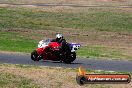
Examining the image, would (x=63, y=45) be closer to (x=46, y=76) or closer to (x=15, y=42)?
(x=46, y=76)

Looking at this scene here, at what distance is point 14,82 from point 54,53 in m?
7.97

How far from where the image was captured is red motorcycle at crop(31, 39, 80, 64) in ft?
82.0

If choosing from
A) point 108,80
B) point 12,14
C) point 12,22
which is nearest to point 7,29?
point 12,22

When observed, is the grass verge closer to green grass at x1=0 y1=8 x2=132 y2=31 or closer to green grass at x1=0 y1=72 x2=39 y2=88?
green grass at x1=0 y1=72 x2=39 y2=88

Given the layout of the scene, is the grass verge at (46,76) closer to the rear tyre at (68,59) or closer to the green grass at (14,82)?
the green grass at (14,82)

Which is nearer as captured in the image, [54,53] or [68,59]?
[68,59]

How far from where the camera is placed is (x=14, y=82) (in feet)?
57.2

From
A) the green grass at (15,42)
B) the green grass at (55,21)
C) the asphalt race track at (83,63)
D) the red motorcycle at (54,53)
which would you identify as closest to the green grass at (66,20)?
the green grass at (55,21)

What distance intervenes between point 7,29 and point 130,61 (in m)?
19.0

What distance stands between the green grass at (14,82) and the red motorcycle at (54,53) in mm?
6865

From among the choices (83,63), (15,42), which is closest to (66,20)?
(15,42)

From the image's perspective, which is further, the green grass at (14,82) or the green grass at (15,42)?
the green grass at (15,42)

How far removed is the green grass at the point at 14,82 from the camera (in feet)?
55.9

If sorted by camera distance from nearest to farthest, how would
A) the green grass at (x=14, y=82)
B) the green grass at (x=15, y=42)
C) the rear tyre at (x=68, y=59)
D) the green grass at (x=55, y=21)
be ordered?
the green grass at (x=14, y=82) < the rear tyre at (x=68, y=59) < the green grass at (x=15, y=42) < the green grass at (x=55, y=21)
